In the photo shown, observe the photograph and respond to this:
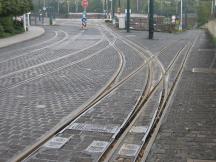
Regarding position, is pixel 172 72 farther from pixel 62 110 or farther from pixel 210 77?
pixel 62 110

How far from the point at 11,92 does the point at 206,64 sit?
10.2 m

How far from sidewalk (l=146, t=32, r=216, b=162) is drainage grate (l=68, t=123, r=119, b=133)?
0.95m

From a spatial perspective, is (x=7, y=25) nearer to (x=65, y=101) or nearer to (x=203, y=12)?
(x=65, y=101)

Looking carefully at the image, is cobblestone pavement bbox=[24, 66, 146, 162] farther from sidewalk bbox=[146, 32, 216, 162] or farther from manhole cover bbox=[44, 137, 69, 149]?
sidewalk bbox=[146, 32, 216, 162]

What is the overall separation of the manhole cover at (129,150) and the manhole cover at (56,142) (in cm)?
108

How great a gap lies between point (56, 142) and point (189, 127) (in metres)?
2.77

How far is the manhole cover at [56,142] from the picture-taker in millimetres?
8633

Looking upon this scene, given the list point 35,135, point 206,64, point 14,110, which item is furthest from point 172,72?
point 35,135

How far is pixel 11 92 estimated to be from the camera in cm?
1407

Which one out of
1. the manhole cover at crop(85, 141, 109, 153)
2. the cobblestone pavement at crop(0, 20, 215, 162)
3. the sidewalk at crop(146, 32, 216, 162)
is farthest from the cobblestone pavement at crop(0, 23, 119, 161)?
the sidewalk at crop(146, 32, 216, 162)

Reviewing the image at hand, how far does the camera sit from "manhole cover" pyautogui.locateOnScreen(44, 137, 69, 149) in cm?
863

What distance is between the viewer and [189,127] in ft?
32.8

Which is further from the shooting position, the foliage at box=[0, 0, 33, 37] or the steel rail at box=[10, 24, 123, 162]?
the foliage at box=[0, 0, 33, 37]

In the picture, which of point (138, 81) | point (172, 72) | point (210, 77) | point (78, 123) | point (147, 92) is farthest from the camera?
point (172, 72)
